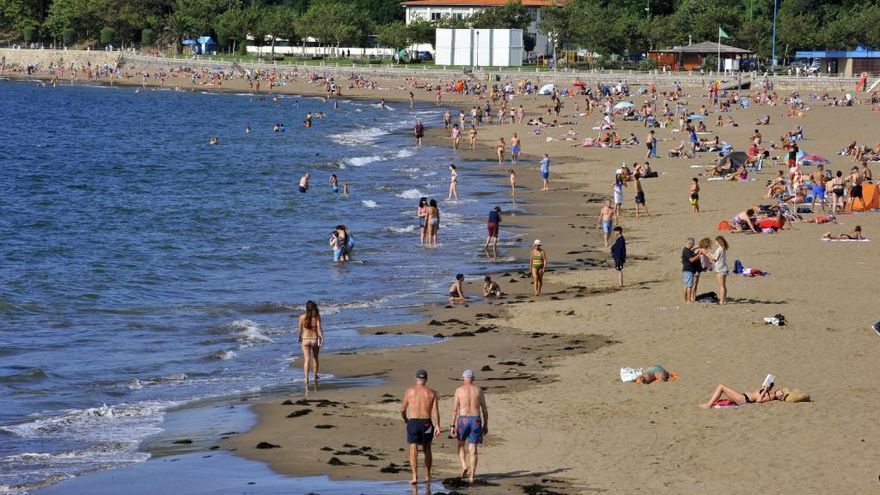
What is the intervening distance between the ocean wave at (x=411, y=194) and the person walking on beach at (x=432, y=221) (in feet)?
34.7

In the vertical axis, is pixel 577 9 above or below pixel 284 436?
above

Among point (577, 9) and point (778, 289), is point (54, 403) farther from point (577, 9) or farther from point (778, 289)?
point (577, 9)

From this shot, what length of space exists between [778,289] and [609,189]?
60.8 feet

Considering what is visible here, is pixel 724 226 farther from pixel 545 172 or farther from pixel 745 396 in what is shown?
pixel 745 396

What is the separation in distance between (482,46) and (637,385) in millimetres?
97307

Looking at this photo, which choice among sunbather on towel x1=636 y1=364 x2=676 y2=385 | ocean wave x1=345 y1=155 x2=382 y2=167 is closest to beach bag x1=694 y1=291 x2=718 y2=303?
sunbather on towel x1=636 y1=364 x2=676 y2=385

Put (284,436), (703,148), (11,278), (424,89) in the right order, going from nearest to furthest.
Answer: (284,436) < (11,278) < (703,148) < (424,89)

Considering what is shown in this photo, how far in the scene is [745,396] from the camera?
1558 centimetres

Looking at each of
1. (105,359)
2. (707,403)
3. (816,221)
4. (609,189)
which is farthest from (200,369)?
(609,189)

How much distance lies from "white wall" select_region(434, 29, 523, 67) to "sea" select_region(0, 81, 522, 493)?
4522 cm

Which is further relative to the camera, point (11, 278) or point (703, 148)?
point (703, 148)

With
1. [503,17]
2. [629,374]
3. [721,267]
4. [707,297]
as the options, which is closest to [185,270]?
[707,297]

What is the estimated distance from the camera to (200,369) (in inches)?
772

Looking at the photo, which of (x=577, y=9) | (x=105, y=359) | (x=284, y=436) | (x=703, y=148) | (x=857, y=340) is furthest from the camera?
(x=577, y=9)
